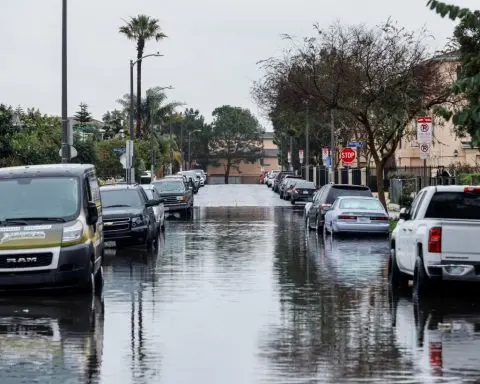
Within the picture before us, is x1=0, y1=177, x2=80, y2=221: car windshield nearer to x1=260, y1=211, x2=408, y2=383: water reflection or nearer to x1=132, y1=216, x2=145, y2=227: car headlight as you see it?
x1=260, y1=211, x2=408, y2=383: water reflection

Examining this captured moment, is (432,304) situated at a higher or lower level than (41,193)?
lower

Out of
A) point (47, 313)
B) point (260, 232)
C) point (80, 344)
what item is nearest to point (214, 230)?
point (260, 232)

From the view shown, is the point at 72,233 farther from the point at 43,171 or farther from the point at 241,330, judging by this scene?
the point at 241,330

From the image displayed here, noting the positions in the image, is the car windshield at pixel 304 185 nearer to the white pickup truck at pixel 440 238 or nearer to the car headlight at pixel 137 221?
the car headlight at pixel 137 221

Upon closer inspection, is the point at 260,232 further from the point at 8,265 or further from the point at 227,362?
the point at 227,362

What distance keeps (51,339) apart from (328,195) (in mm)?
26402

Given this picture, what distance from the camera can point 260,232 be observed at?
40.2m

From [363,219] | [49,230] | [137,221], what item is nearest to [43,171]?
[49,230]

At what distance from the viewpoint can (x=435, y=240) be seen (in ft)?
59.8

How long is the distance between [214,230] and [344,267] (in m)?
16.5

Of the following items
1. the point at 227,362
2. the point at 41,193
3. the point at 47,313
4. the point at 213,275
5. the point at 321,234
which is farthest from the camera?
the point at 321,234

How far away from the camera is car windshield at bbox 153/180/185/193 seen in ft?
184

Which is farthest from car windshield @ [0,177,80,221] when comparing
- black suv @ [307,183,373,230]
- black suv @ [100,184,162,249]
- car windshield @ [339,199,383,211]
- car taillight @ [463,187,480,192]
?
black suv @ [307,183,373,230]

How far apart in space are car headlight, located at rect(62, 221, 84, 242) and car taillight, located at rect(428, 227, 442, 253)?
5.35 m
